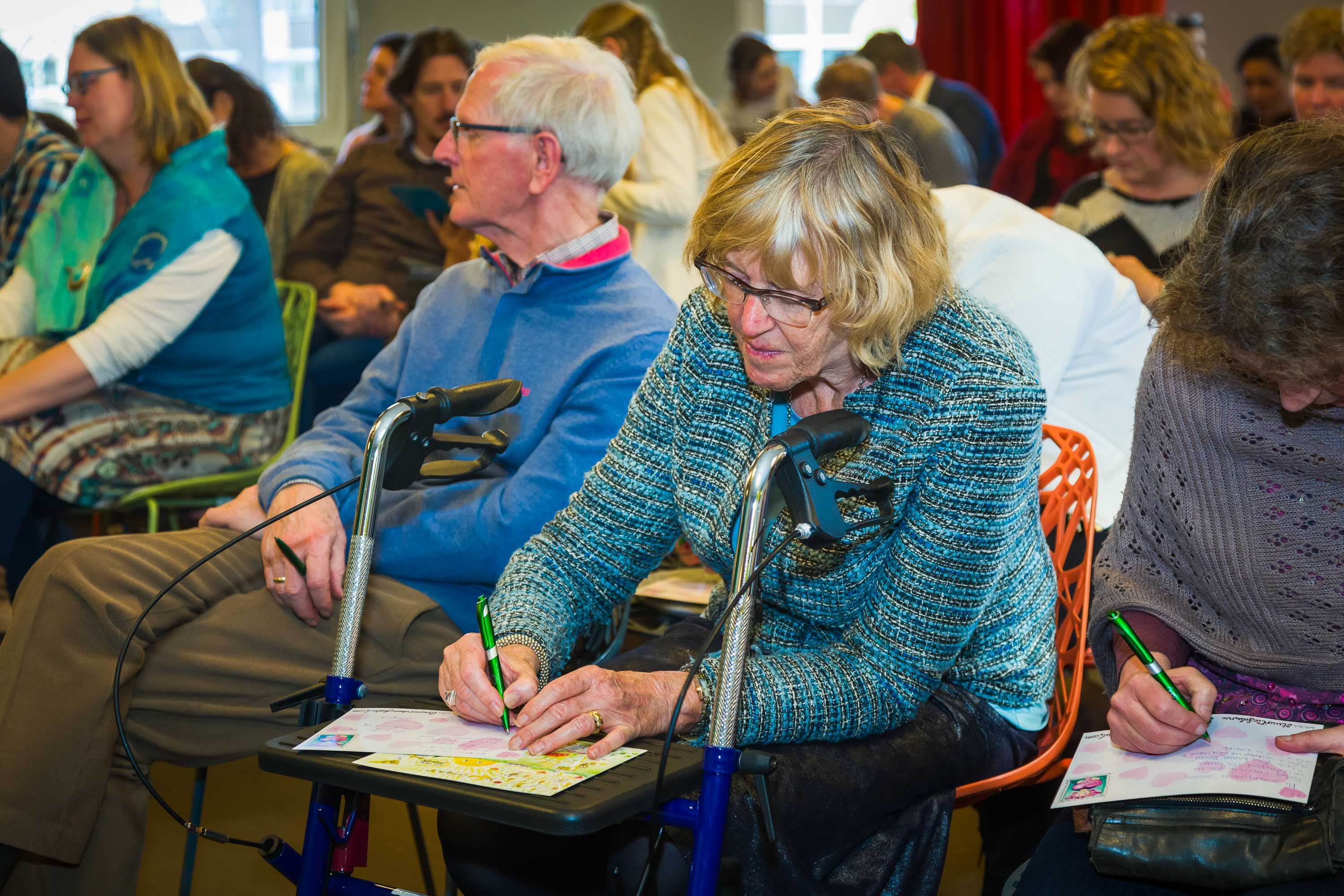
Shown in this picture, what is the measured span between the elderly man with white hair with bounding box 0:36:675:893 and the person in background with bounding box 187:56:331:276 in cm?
246

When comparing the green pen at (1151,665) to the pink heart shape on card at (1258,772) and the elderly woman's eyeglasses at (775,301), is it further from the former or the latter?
the elderly woman's eyeglasses at (775,301)

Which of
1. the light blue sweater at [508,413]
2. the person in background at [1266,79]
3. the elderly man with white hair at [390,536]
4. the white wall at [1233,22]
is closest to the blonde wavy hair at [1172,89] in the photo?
the elderly man with white hair at [390,536]

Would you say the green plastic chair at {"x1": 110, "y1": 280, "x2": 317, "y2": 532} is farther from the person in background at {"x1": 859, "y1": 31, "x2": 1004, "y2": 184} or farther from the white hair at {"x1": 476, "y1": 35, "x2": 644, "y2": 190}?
the person in background at {"x1": 859, "y1": 31, "x2": 1004, "y2": 184}

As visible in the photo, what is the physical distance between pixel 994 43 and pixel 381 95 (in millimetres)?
3458

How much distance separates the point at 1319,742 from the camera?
3.93ft

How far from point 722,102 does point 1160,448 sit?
4808mm

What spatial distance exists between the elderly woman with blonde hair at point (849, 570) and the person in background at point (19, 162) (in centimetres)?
209

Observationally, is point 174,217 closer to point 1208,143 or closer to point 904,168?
point 904,168

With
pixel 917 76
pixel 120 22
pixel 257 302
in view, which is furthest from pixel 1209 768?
pixel 917 76

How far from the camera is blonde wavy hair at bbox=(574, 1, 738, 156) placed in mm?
3701

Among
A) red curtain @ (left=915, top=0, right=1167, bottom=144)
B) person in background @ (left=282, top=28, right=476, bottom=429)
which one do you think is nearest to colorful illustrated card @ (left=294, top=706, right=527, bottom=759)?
person in background @ (left=282, top=28, right=476, bottom=429)

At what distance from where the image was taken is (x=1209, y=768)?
1210 millimetres

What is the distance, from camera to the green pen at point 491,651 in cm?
132

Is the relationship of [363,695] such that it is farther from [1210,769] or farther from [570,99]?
[570,99]
